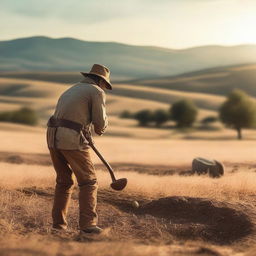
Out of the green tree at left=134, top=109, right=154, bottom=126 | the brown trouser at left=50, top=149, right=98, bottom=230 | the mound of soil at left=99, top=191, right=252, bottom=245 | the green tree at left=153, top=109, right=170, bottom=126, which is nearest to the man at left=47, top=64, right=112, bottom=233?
the brown trouser at left=50, top=149, right=98, bottom=230

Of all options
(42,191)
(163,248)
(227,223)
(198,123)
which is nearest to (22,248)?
(163,248)

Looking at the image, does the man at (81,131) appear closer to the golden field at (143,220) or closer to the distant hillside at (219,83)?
the golden field at (143,220)

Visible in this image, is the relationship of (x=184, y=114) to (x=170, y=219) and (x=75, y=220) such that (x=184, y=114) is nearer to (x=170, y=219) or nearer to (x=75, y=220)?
(x=170, y=219)

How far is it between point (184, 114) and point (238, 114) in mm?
13536

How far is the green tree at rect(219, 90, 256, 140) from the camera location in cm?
6550

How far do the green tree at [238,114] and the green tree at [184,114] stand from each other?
36.8ft

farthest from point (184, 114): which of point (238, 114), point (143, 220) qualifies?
point (143, 220)

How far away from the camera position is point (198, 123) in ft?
271

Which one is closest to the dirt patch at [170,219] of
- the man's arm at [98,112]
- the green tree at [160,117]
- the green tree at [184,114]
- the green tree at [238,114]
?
the man's arm at [98,112]

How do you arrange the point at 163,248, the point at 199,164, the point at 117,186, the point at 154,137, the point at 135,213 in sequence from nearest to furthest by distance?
the point at 163,248, the point at 117,186, the point at 135,213, the point at 199,164, the point at 154,137

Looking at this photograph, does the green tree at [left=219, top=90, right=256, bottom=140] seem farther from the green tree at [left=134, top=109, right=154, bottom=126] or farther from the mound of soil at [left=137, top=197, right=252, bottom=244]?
the mound of soil at [left=137, top=197, right=252, bottom=244]

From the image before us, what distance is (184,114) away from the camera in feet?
257

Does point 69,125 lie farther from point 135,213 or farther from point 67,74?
point 67,74

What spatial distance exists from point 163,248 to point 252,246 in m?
1.72
